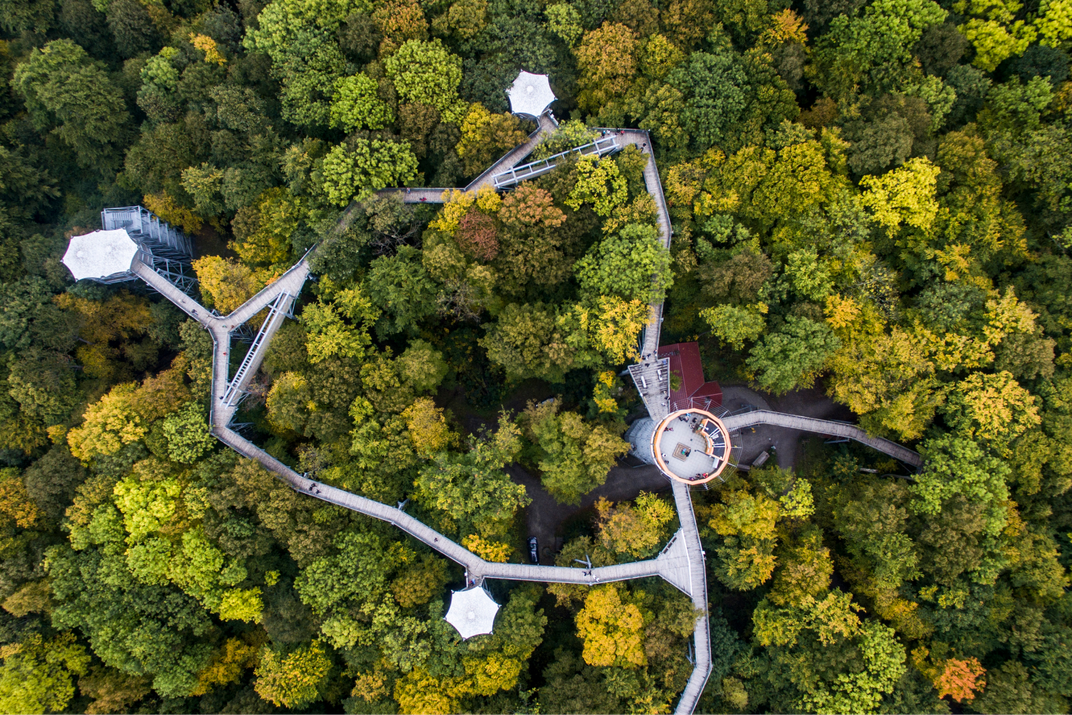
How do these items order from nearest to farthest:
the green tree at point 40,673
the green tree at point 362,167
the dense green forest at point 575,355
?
the green tree at point 40,673 → the dense green forest at point 575,355 → the green tree at point 362,167

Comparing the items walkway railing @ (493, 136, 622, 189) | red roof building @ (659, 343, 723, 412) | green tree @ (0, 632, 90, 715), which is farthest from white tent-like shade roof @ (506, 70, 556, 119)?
green tree @ (0, 632, 90, 715)

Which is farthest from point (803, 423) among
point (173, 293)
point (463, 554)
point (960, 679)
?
point (173, 293)

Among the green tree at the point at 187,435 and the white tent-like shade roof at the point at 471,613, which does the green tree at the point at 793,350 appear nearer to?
the white tent-like shade roof at the point at 471,613

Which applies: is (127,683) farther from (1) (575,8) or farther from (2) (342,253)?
(1) (575,8)

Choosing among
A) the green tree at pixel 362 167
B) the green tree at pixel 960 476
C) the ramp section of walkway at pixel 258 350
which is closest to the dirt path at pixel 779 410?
the green tree at pixel 960 476

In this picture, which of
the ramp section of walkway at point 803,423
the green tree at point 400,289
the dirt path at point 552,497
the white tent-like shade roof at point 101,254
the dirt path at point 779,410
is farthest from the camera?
the dirt path at point 552,497

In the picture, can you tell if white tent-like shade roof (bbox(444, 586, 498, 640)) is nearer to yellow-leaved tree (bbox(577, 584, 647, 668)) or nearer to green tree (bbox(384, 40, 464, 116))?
yellow-leaved tree (bbox(577, 584, 647, 668))

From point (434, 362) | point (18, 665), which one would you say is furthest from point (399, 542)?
point (18, 665)
